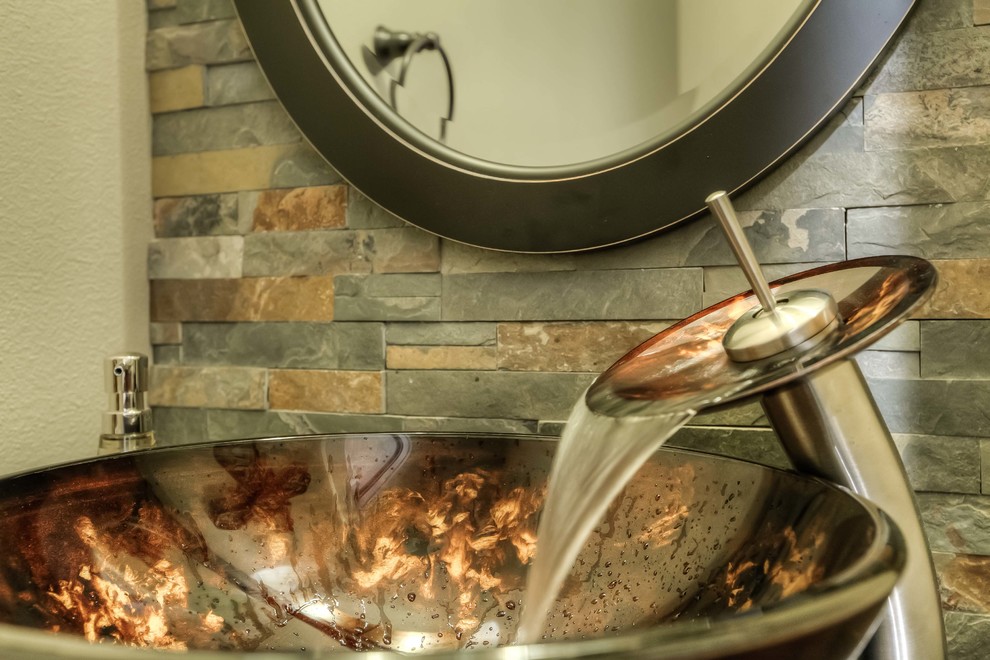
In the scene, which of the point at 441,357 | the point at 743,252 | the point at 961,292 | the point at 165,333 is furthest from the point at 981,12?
the point at 165,333

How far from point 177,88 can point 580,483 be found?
0.74 metres

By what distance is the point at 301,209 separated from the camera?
926mm

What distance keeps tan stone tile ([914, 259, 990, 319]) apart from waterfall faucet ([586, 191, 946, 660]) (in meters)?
0.14

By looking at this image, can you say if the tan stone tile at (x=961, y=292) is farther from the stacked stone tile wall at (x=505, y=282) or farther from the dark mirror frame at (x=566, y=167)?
the dark mirror frame at (x=566, y=167)

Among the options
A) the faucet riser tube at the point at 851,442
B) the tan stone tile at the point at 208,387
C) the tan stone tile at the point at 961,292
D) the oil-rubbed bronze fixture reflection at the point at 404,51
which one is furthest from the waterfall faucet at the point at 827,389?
the tan stone tile at the point at 208,387

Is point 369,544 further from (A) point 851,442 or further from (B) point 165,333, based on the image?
(B) point 165,333

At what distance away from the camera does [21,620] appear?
49 centimetres

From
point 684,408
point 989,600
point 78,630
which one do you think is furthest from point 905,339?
point 78,630

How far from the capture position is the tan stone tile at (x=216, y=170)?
94 cm

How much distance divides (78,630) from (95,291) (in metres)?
0.50

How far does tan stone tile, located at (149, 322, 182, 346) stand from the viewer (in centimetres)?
100

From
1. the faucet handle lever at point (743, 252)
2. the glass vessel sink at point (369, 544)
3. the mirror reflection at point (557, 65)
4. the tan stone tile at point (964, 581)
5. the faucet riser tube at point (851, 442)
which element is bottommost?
the tan stone tile at point (964, 581)

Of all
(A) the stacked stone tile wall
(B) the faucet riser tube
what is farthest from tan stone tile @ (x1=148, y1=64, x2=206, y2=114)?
(B) the faucet riser tube

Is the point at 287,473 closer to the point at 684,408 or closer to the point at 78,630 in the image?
the point at 78,630
